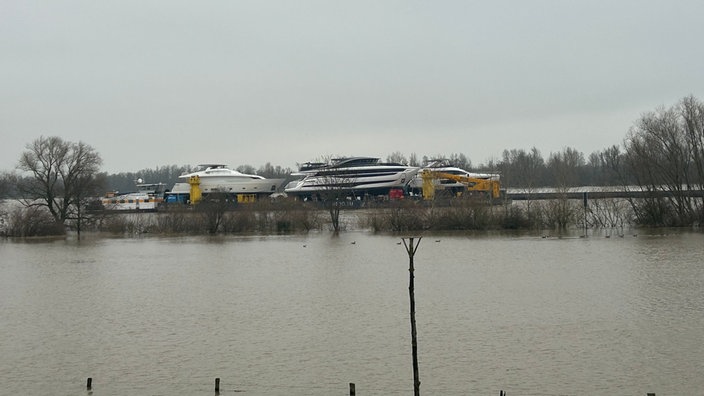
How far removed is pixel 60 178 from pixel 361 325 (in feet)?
146

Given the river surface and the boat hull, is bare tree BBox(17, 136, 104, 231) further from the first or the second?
the boat hull

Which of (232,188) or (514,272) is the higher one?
(232,188)

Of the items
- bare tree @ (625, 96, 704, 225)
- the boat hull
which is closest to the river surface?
bare tree @ (625, 96, 704, 225)

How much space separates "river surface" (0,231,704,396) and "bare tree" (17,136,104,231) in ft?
73.9

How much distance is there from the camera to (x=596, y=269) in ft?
80.5

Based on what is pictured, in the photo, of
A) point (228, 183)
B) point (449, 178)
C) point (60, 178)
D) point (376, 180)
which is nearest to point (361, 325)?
point (60, 178)

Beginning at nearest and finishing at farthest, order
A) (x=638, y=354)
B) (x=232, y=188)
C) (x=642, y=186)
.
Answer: (x=638, y=354), (x=642, y=186), (x=232, y=188)

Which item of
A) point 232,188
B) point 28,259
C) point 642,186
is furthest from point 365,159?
point 28,259

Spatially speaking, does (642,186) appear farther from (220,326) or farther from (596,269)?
(220,326)

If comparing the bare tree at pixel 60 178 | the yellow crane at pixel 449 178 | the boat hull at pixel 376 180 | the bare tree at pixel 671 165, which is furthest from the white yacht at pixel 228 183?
the bare tree at pixel 671 165

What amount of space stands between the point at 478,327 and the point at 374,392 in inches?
194

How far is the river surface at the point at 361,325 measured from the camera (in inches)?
462

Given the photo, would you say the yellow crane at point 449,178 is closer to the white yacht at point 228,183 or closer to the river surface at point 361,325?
the white yacht at point 228,183

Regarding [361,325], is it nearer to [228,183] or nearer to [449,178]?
[449,178]
